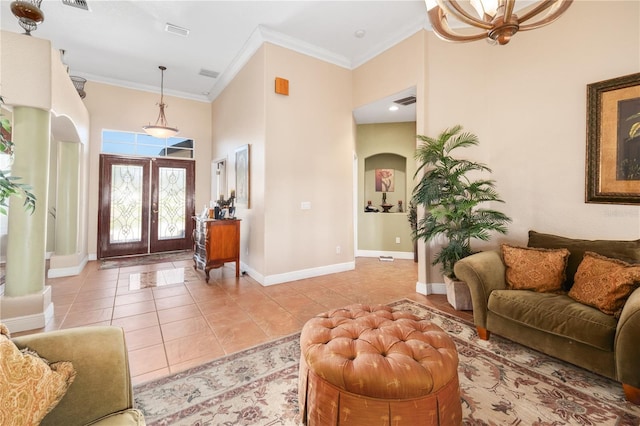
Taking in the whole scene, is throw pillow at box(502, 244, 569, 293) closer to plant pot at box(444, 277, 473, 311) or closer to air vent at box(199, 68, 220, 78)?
plant pot at box(444, 277, 473, 311)

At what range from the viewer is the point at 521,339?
2.28 metres

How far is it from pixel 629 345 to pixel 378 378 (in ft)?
5.56

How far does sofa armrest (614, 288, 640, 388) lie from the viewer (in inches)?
66.4

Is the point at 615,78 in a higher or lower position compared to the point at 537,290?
higher

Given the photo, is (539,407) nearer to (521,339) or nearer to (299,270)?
(521,339)

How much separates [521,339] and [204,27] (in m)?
5.38

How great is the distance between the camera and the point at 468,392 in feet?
6.02

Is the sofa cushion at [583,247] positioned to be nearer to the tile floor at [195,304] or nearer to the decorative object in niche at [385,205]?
the tile floor at [195,304]

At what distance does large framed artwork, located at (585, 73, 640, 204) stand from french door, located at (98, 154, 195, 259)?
7112 millimetres

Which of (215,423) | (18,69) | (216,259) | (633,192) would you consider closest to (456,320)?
(633,192)

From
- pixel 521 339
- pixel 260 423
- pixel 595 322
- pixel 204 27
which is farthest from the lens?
pixel 204 27

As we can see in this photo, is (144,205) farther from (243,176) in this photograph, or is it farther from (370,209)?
(370,209)

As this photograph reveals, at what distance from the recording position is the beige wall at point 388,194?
6.26 m

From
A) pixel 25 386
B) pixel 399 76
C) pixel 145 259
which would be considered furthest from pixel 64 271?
pixel 399 76
